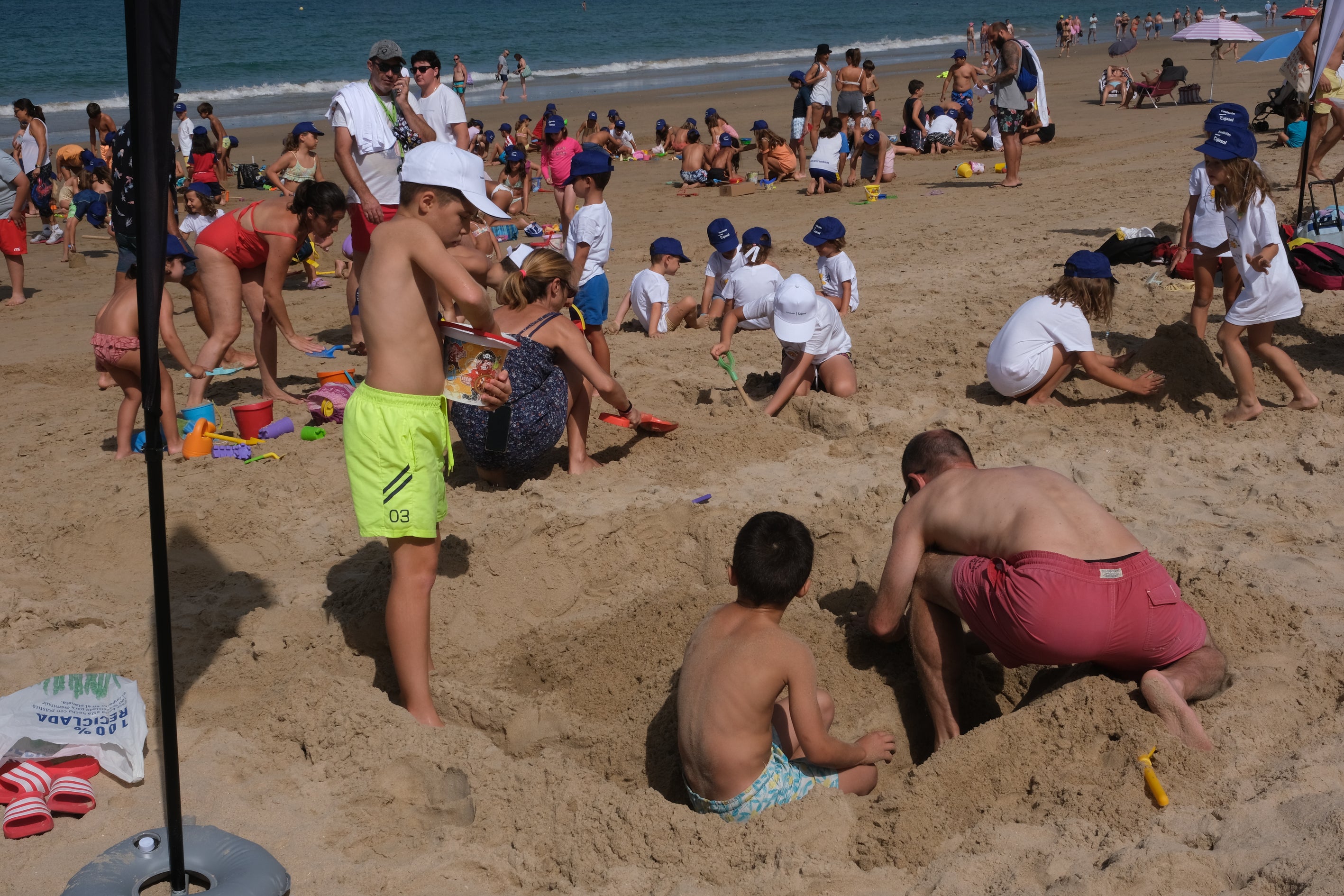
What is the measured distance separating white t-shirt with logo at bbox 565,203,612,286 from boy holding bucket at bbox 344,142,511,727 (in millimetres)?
4032

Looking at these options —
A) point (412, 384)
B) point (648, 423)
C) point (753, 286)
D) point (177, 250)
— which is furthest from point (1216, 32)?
point (412, 384)

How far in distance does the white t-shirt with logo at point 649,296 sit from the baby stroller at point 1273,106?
8.04 metres

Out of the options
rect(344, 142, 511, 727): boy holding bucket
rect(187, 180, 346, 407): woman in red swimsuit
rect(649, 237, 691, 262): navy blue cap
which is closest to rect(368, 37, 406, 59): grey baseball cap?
rect(187, 180, 346, 407): woman in red swimsuit

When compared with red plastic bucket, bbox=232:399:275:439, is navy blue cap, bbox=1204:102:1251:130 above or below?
above

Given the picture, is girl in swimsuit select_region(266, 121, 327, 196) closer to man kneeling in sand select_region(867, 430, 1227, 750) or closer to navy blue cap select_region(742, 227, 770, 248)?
navy blue cap select_region(742, 227, 770, 248)

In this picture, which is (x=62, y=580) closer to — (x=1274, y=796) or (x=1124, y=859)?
(x=1124, y=859)

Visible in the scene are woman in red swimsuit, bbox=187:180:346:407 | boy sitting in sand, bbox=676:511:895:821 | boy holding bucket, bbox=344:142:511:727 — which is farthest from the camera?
woman in red swimsuit, bbox=187:180:346:407

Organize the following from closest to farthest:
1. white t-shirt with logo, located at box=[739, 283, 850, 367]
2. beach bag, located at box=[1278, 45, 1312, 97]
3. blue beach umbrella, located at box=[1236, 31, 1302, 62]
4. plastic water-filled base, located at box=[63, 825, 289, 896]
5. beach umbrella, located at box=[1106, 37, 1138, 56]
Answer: plastic water-filled base, located at box=[63, 825, 289, 896], white t-shirt with logo, located at box=[739, 283, 850, 367], beach bag, located at box=[1278, 45, 1312, 97], blue beach umbrella, located at box=[1236, 31, 1302, 62], beach umbrella, located at box=[1106, 37, 1138, 56]

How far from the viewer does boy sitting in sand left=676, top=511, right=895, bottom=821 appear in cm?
301

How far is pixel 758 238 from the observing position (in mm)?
7781

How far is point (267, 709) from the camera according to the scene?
359 cm

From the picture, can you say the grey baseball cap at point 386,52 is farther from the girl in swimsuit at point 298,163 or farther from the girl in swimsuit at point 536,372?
the girl in swimsuit at point 298,163

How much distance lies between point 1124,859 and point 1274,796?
505 millimetres

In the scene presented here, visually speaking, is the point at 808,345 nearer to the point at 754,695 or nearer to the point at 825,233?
the point at 825,233
